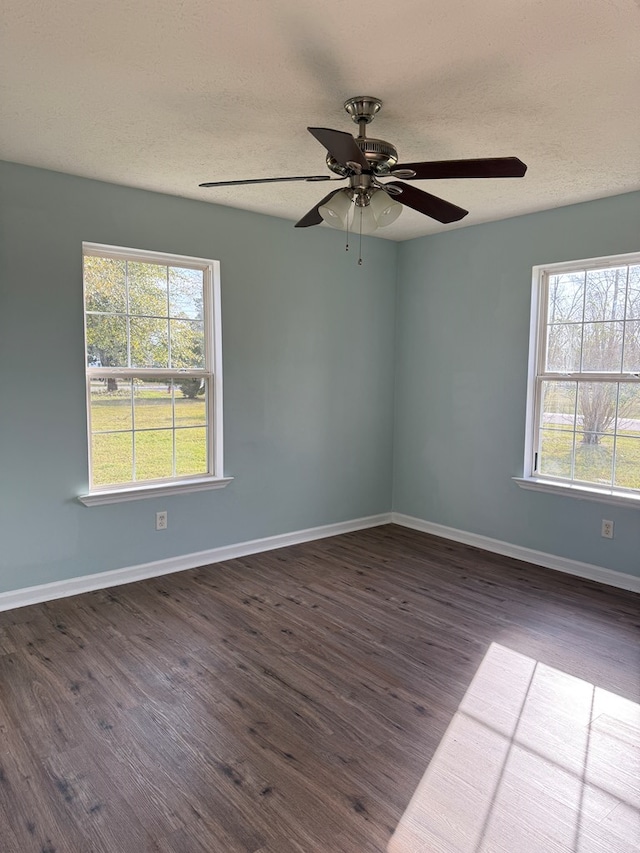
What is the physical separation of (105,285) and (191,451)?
4.10ft

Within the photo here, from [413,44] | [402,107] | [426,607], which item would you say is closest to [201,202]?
[402,107]

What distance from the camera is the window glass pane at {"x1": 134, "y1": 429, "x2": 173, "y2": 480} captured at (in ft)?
12.5

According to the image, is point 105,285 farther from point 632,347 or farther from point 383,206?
point 632,347

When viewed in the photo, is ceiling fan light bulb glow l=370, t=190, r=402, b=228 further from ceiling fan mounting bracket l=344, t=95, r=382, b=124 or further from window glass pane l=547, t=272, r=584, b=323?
window glass pane l=547, t=272, r=584, b=323

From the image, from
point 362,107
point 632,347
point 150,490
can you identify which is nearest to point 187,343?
point 150,490

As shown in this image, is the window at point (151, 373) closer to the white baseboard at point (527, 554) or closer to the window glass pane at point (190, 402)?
the window glass pane at point (190, 402)

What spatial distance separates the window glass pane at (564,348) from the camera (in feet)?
13.0

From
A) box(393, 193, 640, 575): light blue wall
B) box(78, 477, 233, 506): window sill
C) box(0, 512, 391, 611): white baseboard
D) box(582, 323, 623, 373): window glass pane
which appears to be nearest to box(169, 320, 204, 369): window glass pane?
box(78, 477, 233, 506): window sill

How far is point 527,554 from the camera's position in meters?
4.23

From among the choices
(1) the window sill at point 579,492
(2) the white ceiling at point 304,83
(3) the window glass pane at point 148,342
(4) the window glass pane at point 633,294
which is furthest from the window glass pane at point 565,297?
(3) the window glass pane at point 148,342

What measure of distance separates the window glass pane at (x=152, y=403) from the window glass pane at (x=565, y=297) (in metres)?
2.79

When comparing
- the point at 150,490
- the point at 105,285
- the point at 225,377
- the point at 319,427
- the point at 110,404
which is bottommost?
the point at 150,490

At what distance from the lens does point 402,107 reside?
242 cm

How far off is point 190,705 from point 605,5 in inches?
115
